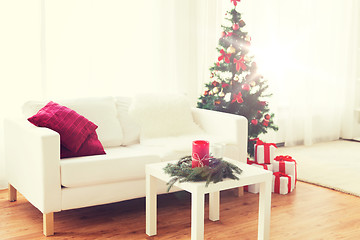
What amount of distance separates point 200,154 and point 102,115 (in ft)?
3.86

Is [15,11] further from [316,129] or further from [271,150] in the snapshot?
[316,129]

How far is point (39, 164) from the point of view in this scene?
9.36 ft

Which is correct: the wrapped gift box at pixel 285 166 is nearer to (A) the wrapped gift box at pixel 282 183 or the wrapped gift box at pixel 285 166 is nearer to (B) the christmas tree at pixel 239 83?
(A) the wrapped gift box at pixel 282 183

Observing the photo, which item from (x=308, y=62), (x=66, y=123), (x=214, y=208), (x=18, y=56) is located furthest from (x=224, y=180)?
(x=308, y=62)

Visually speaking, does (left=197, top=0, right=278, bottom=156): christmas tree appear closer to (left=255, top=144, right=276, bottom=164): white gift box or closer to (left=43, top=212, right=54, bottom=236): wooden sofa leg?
(left=255, top=144, right=276, bottom=164): white gift box

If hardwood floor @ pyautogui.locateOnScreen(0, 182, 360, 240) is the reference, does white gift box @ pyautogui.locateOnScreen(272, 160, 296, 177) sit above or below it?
above

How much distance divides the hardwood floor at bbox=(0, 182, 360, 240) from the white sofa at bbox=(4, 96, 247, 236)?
0.51ft

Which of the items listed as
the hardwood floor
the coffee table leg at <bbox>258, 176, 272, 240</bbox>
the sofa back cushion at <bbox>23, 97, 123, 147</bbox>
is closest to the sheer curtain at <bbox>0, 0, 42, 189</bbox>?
the sofa back cushion at <bbox>23, 97, 123, 147</bbox>

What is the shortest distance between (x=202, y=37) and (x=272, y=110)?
50.8 inches

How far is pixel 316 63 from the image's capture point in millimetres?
5930

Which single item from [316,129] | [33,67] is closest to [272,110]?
[316,129]

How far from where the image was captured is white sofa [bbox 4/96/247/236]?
9.43 feet

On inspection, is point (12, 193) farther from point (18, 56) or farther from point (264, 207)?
point (264, 207)

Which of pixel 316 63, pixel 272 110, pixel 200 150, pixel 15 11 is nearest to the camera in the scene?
pixel 200 150
